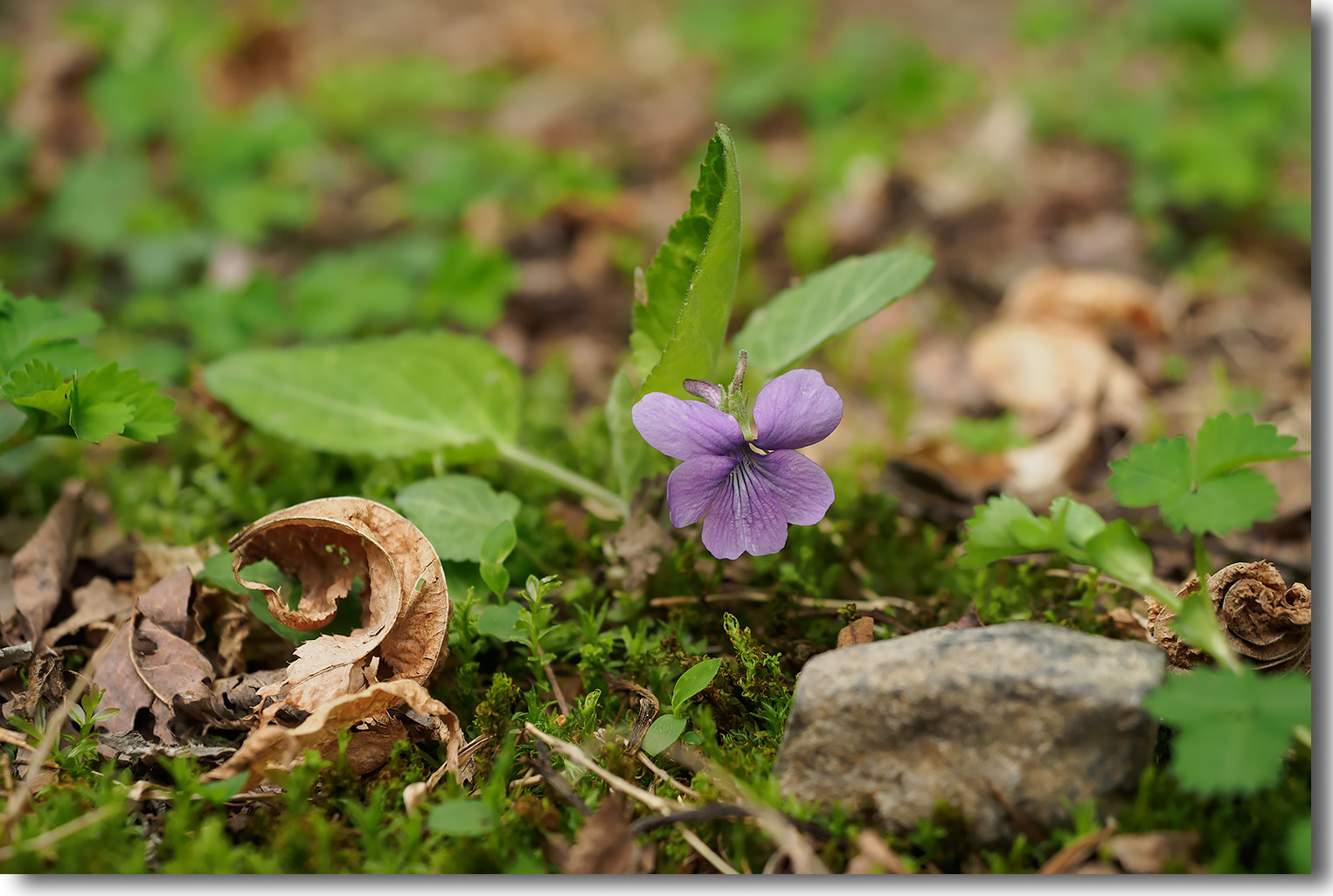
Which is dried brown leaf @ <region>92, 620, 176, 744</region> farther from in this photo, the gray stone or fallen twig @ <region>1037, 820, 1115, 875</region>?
fallen twig @ <region>1037, 820, 1115, 875</region>

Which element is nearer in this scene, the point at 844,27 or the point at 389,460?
the point at 389,460

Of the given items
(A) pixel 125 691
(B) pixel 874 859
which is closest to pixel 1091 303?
(B) pixel 874 859

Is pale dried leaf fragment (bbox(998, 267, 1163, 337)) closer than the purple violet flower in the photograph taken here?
No

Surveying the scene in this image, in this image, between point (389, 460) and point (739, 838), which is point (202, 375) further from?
point (739, 838)

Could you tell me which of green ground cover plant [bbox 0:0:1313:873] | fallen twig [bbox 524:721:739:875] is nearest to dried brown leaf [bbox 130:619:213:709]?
green ground cover plant [bbox 0:0:1313:873]

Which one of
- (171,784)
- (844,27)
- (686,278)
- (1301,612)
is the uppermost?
(844,27)

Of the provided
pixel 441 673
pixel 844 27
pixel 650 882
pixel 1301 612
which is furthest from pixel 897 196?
pixel 650 882

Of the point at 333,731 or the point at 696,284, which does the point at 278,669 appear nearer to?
the point at 333,731
